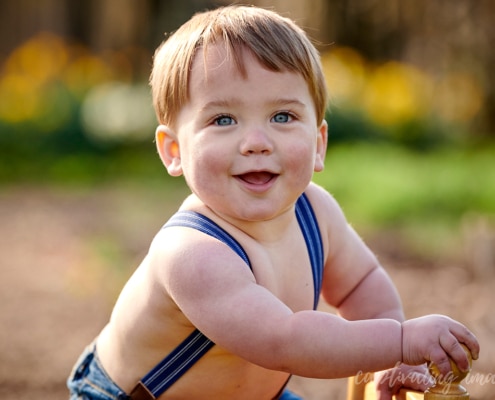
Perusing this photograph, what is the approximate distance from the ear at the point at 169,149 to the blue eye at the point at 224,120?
0.19m

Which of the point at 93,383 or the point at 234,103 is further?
the point at 93,383

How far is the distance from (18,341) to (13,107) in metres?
6.69

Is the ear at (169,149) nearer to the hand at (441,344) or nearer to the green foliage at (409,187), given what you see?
the hand at (441,344)

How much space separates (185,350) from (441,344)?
0.63 meters

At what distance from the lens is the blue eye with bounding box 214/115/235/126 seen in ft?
6.41

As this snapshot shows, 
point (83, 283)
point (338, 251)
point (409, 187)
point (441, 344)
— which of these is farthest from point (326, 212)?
point (409, 187)

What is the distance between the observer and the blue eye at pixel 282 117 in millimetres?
1979

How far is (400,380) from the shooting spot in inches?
80.6

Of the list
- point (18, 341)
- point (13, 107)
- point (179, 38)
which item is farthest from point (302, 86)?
point (13, 107)

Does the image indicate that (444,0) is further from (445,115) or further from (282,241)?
(282,241)

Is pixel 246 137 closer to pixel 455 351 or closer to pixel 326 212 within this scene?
pixel 326 212

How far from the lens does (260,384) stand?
2143 millimetres

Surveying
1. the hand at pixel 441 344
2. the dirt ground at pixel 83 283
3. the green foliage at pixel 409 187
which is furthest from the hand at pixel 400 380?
the green foliage at pixel 409 187

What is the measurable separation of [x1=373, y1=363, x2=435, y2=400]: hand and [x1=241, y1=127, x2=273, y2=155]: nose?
58 centimetres
